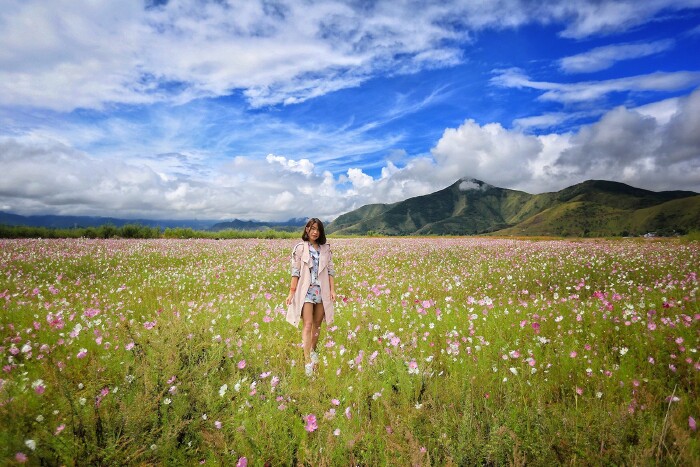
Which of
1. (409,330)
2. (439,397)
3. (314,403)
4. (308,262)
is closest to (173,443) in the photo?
(314,403)

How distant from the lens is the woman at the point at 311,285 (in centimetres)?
594

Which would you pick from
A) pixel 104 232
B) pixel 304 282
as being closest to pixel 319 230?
pixel 304 282

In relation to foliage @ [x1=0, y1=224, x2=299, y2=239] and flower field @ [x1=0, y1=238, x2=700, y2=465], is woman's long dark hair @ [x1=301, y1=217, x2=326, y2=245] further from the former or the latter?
foliage @ [x1=0, y1=224, x2=299, y2=239]

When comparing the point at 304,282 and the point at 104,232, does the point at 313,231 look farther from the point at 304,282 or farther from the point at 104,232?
Answer: the point at 104,232

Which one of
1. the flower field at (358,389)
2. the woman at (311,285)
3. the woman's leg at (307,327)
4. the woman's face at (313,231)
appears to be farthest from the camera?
the woman's face at (313,231)

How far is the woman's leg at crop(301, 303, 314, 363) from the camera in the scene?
5785mm

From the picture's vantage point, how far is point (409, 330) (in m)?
6.76

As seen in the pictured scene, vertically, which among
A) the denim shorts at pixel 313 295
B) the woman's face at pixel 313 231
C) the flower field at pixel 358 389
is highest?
the woman's face at pixel 313 231

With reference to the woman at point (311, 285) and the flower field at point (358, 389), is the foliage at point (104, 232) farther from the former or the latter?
the woman at point (311, 285)

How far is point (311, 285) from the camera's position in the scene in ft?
19.8

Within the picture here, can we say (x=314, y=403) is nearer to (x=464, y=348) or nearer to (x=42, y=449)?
(x=42, y=449)

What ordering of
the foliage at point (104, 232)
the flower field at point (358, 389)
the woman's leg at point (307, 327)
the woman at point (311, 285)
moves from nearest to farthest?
the flower field at point (358, 389), the woman's leg at point (307, 327), the woman at point (311, 285), the foliage at point (104, 232)

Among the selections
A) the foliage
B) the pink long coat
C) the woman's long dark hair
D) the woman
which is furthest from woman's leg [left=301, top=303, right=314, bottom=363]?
the foliage

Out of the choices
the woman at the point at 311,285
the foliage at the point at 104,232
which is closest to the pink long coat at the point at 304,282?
the woman at the point at 311,285
